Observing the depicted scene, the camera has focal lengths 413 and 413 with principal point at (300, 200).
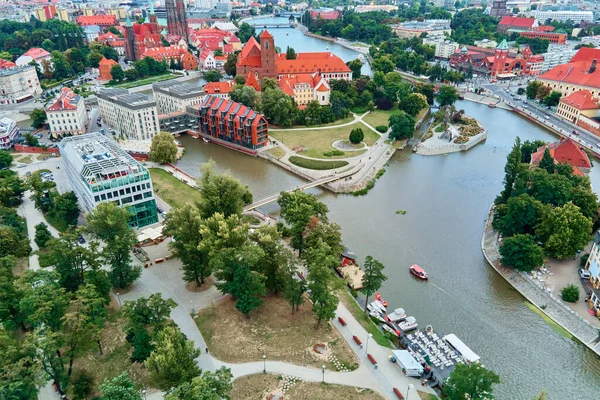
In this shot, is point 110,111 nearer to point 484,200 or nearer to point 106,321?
point 106,321

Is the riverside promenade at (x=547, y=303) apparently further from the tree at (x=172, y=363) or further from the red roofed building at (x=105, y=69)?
the red roofed building at (x=105, y=69)

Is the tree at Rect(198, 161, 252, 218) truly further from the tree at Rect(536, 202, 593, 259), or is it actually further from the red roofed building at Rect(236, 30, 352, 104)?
the red roofed building at Rect(236, 30, 352, 104)

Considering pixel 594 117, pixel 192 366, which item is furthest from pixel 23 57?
pixel 594 117

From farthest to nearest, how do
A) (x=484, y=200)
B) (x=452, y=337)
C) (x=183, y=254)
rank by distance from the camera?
(x=484, y=200)
(x=183, y=254)
(x=452, y=337)

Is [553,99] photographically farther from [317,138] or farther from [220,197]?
[220,197]

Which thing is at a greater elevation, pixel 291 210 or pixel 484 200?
Answer: pixel 291 210

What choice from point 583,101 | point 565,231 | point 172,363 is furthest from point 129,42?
point 565,231
